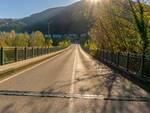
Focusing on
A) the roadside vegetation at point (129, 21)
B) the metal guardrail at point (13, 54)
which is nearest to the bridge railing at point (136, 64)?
the roadside vegetation at point (129, 21)

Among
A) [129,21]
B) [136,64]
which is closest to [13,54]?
[129,21]

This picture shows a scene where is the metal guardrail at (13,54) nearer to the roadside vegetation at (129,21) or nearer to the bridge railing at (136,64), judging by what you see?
the roadside vegetation at (129,21)

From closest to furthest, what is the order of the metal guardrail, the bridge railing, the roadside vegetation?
Answer: the bridge railing, the roadside vegetation, the metal guardrail

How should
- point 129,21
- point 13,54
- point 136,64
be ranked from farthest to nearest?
point 13,54 < point 129,21 < point 136,64

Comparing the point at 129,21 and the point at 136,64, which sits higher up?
the point at 129,21

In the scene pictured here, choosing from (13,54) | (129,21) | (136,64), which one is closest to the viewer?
(136,64)

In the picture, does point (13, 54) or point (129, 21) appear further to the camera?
point (13, 54)

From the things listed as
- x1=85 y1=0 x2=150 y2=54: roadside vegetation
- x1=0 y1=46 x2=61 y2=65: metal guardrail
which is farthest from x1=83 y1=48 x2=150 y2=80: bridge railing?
x1=0 y1=46 x2=61 y2=65: metal guardrail

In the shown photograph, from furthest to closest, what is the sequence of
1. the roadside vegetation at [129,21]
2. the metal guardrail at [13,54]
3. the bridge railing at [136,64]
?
the metal guardrail at [13,54] < the roadside vegetation at [129,21] < the bridge railing at [136,64]

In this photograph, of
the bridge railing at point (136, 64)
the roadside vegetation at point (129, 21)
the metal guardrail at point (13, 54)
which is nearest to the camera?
the bridge railing at point (136, 64)

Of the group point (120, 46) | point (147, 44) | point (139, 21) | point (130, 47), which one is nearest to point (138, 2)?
point (139, 21)

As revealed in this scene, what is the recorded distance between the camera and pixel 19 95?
10.8 meters

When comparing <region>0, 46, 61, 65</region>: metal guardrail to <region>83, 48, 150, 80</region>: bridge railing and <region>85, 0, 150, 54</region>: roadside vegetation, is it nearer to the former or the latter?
<region>85, 0, 150, 54</region>: roadside vegetation

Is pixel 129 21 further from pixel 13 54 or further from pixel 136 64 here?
pixel 13 54
